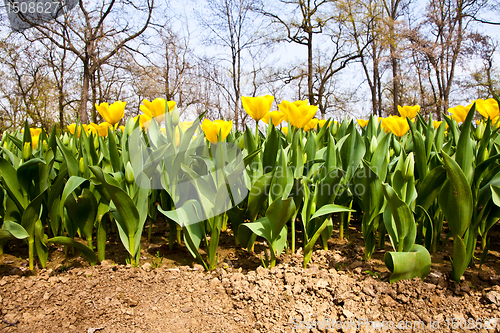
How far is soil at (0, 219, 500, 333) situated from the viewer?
116 cm

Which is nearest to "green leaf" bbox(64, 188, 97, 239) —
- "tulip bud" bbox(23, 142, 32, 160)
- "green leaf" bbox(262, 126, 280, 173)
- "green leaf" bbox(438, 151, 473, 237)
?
"tulip bud" bbox(23, 142, 32, 160)

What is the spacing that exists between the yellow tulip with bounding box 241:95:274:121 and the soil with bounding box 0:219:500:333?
82 centimetres

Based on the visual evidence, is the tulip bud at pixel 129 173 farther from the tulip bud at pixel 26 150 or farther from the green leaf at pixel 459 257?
the green leaf at pixel 459 257

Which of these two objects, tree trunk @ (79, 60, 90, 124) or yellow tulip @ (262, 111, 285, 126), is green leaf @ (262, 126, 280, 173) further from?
tree trunk @ (79, 60, 90, 124)

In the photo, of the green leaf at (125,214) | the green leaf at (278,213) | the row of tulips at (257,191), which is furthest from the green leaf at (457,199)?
the green leaf at (125,214)

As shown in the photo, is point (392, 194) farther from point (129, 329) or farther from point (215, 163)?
point (129, 329)

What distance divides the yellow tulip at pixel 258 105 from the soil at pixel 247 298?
2.68ft

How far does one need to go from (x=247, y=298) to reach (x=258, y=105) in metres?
1.00

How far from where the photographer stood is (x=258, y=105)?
5.76 ft

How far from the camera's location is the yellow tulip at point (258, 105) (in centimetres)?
174

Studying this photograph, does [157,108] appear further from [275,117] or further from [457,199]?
[457,199]

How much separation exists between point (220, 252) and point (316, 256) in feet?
1.73

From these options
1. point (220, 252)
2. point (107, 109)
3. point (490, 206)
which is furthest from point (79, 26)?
point (490, 206)

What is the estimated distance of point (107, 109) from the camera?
1923 mm
